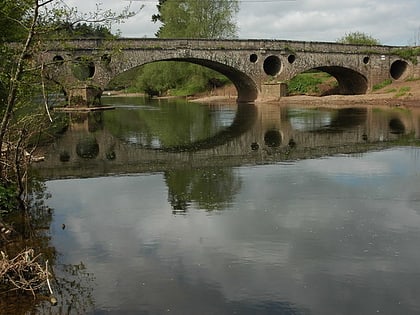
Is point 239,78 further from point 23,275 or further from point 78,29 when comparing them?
point 23,275

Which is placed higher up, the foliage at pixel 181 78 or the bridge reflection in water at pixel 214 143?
the foliage at pixel 181 78

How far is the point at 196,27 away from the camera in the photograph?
71.6 meters

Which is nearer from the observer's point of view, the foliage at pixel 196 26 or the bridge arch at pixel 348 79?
the bridge arch at pixel 348 79

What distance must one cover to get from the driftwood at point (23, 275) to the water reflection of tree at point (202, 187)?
485 cm

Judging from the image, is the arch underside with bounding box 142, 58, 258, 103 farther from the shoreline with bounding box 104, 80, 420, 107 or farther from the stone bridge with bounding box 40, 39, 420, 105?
the shoreline with bounding box 104, 80, 420, 107

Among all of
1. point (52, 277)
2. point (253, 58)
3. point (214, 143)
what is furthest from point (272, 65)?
point (52, 277)

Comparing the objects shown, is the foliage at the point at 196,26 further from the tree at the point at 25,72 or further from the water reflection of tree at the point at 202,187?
the tree at the point at 25,72

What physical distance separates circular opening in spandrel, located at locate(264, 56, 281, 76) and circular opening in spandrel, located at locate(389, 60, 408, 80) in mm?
15902

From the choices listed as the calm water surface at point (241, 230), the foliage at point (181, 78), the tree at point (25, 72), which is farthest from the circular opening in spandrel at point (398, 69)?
the tree at point (25, 72)

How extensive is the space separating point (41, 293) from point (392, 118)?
31.2m

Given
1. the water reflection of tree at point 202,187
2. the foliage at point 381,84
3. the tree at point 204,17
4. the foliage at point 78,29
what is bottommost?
the water reflection of tree at point 202,187

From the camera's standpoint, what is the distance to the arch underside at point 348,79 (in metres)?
64.2

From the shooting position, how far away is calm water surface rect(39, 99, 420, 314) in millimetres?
7734

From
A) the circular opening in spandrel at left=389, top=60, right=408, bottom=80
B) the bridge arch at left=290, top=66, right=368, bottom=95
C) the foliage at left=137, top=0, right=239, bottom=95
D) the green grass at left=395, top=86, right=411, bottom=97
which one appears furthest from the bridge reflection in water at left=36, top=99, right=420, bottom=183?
the foliage at left=137, top=0, right=239, bottom=95
